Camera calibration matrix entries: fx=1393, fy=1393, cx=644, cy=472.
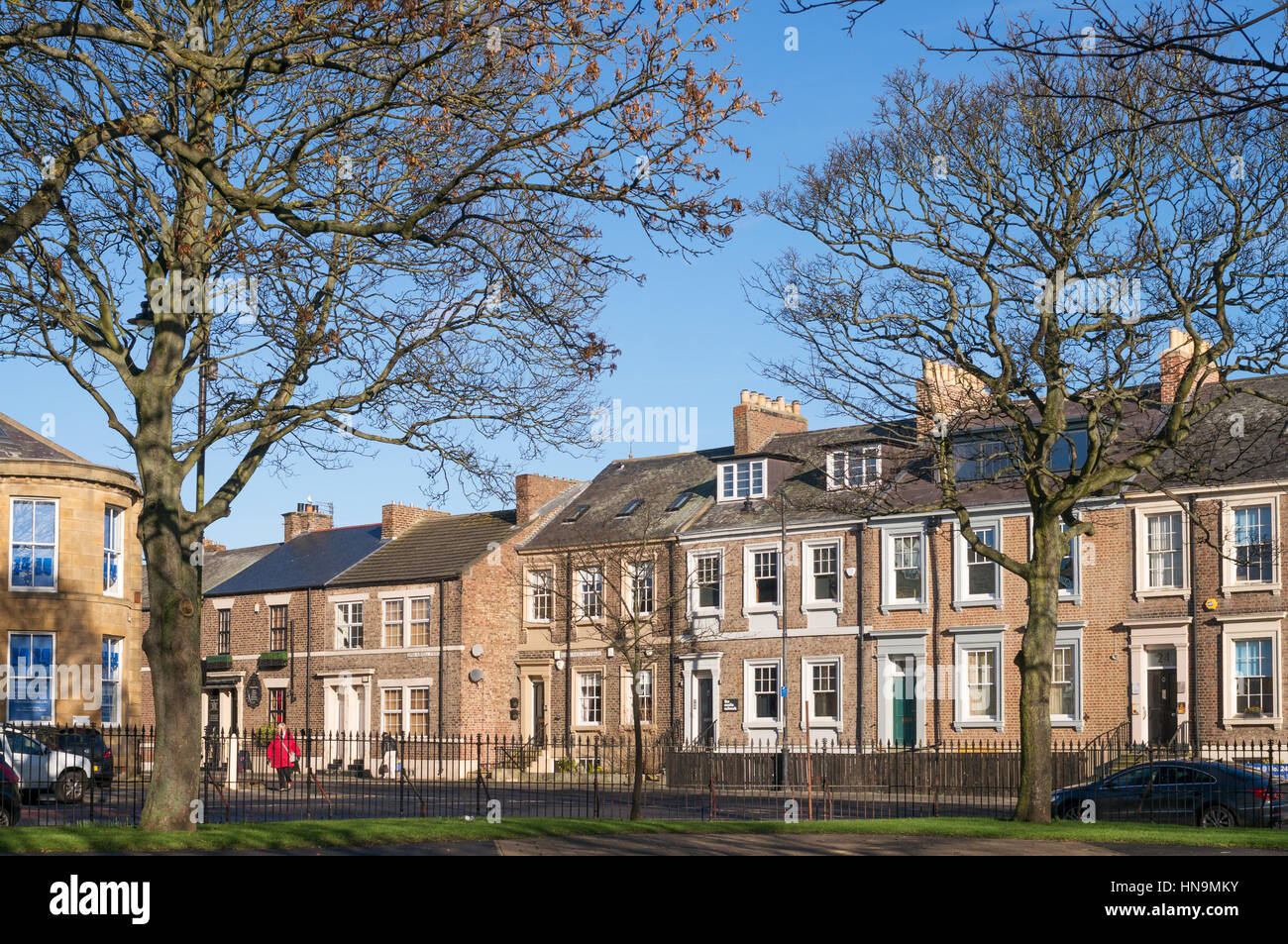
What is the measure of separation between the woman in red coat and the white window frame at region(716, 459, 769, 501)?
20.3 m

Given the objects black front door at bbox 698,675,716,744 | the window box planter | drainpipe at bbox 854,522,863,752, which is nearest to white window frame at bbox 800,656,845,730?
drainpipe at bbox 854,522,863,752

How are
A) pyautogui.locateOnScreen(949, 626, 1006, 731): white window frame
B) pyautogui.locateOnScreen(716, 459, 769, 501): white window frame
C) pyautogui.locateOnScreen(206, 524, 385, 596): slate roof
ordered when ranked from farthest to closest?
pyautogui.locateOnScreen(206, 524, 385, 596): slate roof
pyautogui.locateOnScreen(716, 459, 769, 501): white window frame
pyautogui.locateOnScreen(949, 626, 1006, 731): white window frame

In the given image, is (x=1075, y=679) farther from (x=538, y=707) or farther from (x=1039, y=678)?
(x=538, y=707)

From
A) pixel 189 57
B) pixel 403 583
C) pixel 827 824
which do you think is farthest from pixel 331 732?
pixel 189 57

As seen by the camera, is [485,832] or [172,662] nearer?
[172,662]

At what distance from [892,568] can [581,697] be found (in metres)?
13.1

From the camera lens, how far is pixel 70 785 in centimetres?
2819

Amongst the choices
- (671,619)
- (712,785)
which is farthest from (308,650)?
(712,785)

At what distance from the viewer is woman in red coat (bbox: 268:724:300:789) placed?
102 feet

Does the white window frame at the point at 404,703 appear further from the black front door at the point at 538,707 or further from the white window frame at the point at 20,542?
the white window frame at the point at 20,542

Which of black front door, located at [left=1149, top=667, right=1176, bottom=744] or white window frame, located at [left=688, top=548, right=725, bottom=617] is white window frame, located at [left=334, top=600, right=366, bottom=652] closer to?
white window frame, located at [left=688, top=548, right=725, bottom=617]

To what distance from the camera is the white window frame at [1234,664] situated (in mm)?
35219

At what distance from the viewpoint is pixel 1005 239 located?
23531 millimetres

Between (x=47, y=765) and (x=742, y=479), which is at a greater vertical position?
(x=742, y=479)
